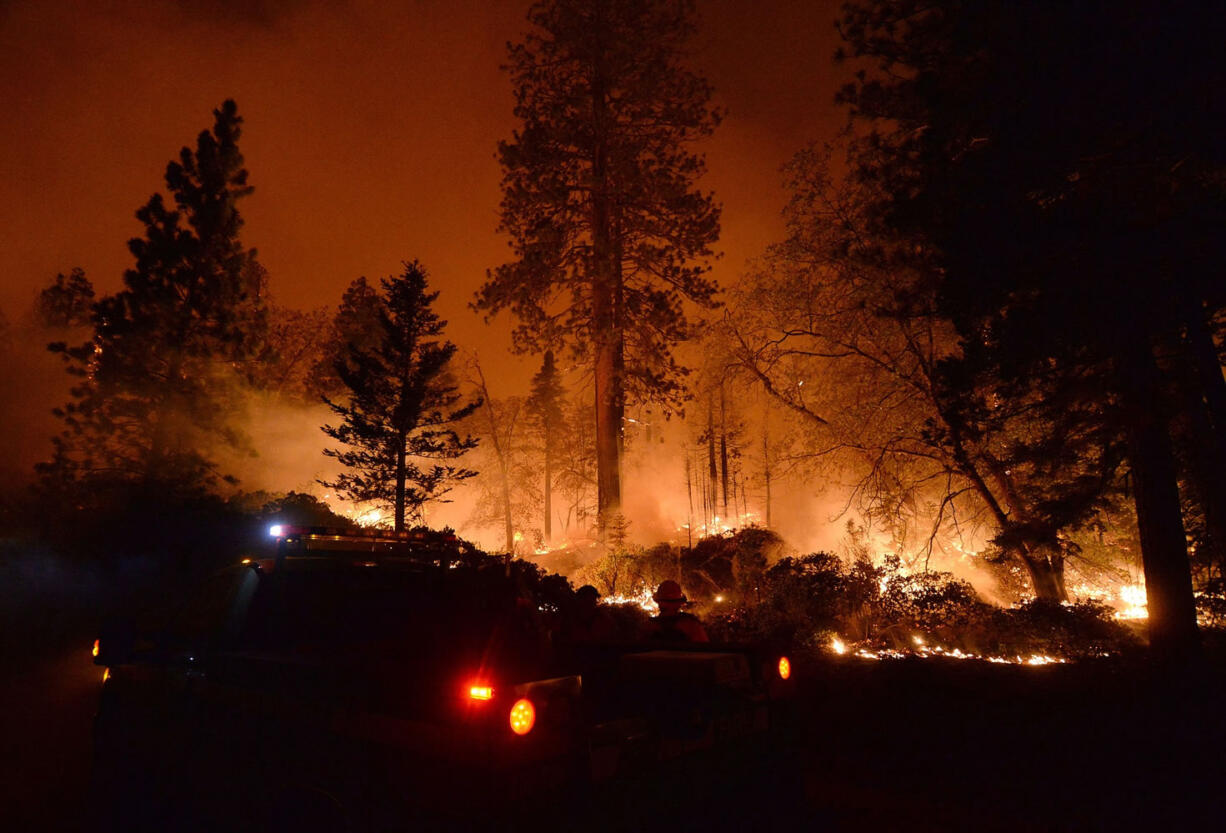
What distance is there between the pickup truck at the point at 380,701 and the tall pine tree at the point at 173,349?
22.7 m

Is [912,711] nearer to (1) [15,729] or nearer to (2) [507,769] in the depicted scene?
(2) [507,769]

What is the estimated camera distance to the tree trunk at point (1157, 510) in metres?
8.60

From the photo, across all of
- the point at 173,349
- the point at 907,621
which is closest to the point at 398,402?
the point at 173,349

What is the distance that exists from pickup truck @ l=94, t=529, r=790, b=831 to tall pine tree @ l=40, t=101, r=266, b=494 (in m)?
22.7

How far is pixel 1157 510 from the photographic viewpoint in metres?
8.93

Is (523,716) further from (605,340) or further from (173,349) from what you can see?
(173,349)

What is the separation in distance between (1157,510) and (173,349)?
27480mm

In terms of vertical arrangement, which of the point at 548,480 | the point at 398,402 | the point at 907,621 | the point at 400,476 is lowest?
the point at 907,621

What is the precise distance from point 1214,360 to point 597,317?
1394cm

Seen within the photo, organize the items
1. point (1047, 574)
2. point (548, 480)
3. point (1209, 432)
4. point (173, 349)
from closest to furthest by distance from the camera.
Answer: point (1209, 432) → point (1047, 574) → point (173, 349) → point (548, 480)

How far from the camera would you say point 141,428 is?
981 inches

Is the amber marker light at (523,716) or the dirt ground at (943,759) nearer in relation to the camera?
the amber marker light at (523,716)

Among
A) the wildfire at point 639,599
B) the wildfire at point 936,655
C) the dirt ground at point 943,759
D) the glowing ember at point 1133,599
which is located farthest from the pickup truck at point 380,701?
the glowing ember at point 1133,599

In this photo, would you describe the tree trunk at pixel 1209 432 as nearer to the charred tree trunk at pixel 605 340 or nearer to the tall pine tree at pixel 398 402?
the charred tree trunk at pixel 605 340
